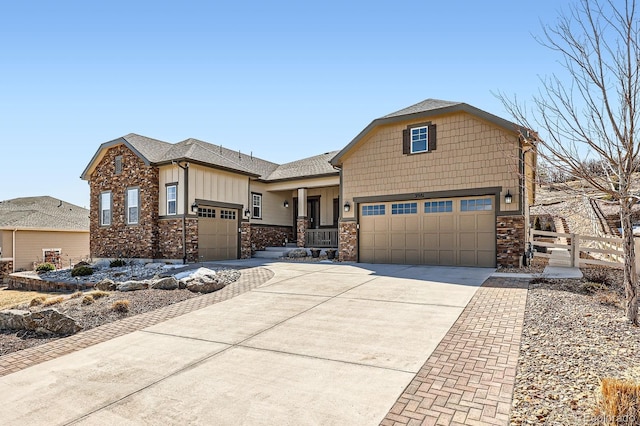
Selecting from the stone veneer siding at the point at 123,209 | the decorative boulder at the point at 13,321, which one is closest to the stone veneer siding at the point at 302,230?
the stone veneer siding at the point at 123,209

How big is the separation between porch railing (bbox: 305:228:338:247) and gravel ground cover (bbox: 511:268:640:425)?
40.1ft

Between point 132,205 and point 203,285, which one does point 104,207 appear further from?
point 203,285

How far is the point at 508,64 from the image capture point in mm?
7547

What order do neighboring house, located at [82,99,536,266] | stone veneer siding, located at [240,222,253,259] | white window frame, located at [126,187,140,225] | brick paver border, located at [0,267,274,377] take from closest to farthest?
brick paver border, located at [0,267,274,377], neighboring house, located at [82,99,536,266], white window frame, located at [126,187,140,225], stone veneer siding, located at [240,222,253,259]

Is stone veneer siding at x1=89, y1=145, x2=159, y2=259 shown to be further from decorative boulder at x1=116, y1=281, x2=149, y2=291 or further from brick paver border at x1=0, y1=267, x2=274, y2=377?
brick paver border at x1=0, y1=267, x2=274, y2=377

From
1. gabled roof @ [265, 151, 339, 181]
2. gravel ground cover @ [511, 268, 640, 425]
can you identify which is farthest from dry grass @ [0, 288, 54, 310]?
gravel ground cover @ [511, 268, 640, 425]

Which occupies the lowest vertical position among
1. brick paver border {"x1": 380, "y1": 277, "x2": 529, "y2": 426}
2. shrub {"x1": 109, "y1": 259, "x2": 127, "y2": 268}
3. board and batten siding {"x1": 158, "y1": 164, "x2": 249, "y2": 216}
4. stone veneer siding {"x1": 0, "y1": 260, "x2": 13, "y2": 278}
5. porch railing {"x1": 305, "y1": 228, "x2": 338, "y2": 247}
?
stone veneer siding {"x1": 0, "y1": 260, "x2": 13, "y2": 278}

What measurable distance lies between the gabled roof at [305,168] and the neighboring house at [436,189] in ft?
10.7

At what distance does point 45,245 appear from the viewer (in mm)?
23953

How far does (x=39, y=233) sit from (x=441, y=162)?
2487 centimetres

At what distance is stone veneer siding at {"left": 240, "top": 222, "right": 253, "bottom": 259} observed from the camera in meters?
18.7

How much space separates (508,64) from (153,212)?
14.9 m

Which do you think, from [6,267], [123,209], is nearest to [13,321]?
[123,209]

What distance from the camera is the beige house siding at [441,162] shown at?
12766 millimetres
